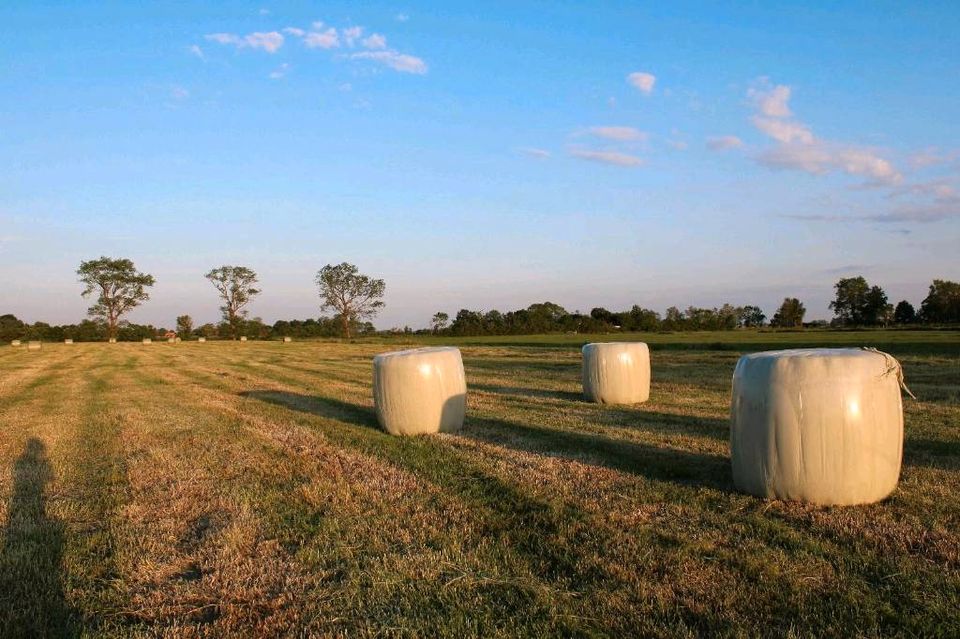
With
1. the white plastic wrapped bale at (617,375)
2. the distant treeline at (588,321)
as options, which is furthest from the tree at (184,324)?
the white plastic wrapped bale at (617,375)

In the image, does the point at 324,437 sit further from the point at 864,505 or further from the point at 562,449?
the point at 864,505

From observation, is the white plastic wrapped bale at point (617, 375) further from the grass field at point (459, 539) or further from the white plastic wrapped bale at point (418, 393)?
the white plastic wrapped bale at point (418, 393)

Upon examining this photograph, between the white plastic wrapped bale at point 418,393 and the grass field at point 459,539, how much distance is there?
0.51 m

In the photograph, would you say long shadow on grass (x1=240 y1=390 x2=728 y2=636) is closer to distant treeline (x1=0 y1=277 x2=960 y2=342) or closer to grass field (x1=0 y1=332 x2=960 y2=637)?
grass field (x1=0 y1=332 x2=960 y2=637)

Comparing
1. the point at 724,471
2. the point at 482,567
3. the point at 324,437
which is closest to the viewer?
the point at 482,567

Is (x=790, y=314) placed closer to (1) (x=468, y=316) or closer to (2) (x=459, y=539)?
(1) (x=468, y=316)

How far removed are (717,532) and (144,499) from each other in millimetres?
4952

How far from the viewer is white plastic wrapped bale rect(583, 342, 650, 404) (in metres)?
12.1

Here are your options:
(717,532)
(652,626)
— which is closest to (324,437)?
(717,532)

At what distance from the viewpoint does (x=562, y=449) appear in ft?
25.0

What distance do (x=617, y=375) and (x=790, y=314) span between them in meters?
83.1

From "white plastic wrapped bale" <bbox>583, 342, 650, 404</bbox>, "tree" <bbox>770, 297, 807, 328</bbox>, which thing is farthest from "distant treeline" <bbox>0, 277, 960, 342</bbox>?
"white plastic wrapped bale" <bbox>583, 342, 650, 404</bbox>

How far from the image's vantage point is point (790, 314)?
85.6m

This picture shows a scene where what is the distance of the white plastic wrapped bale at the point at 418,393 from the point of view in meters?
9.09
